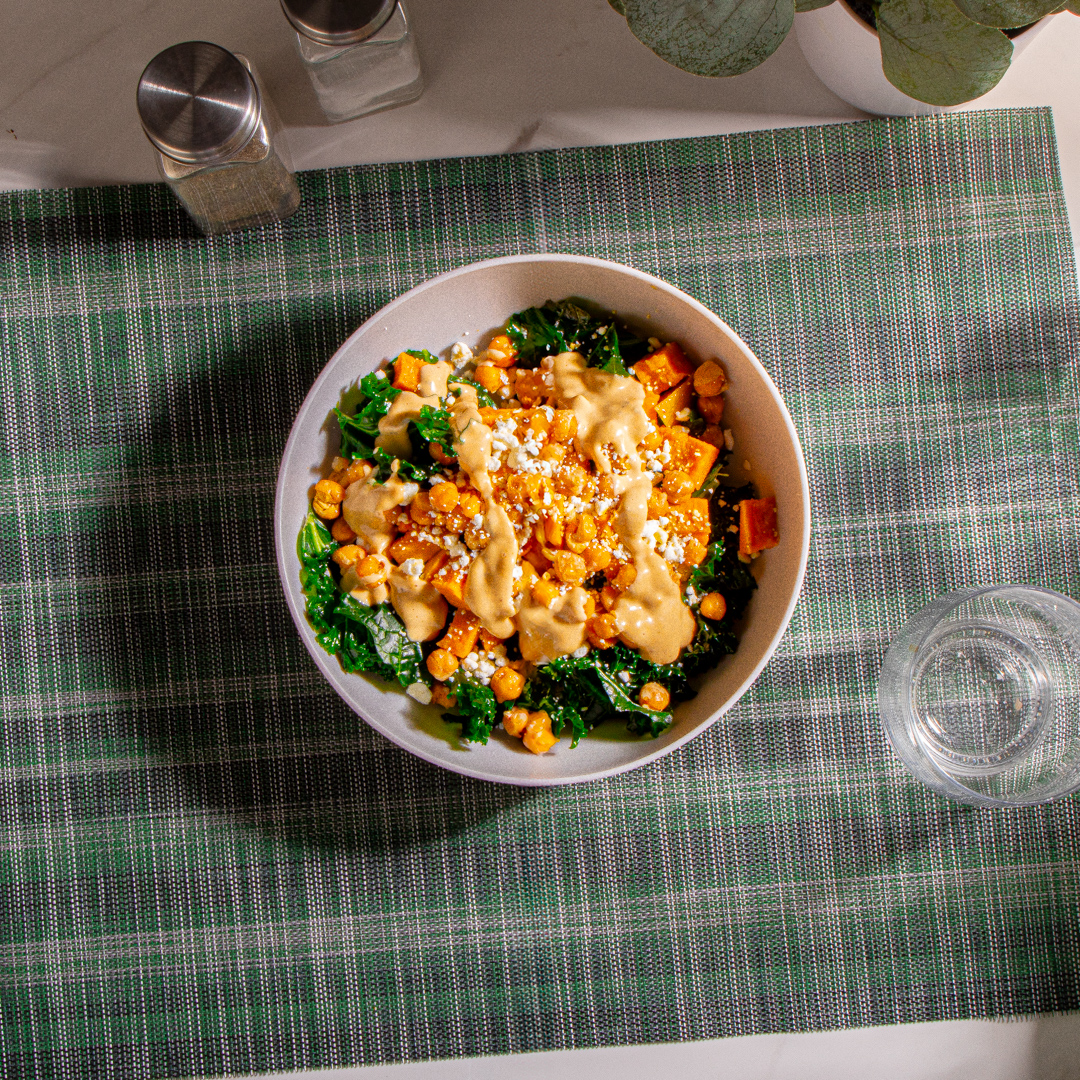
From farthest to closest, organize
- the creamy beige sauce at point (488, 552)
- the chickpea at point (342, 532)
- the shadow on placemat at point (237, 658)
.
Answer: the shadow on placemat at point (237, 658)
the chickpea at point (342, 532)
the creamy beige sauce at point (488, 552)

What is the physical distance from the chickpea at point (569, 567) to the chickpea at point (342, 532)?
29 centimetres

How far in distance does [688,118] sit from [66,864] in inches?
57.0

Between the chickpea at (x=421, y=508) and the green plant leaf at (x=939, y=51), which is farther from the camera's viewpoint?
the chickpea at (x=421, y=508)

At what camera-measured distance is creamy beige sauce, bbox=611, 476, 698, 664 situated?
1.14 metres

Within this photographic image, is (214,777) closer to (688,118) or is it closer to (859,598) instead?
(859,598)

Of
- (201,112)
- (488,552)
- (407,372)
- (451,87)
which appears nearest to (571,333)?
(407,372)

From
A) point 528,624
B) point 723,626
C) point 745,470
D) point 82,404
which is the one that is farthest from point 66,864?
point 745,470

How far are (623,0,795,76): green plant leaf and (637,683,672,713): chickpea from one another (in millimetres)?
747

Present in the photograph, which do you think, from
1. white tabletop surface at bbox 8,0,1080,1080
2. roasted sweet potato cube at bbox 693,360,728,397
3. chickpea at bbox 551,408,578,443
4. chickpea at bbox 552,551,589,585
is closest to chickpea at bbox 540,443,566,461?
chickpea at bbox 551,408,578,443

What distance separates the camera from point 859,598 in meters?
1.35

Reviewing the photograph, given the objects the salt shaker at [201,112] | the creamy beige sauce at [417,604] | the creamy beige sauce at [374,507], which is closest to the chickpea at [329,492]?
the creamy beige sauce at [374,507]

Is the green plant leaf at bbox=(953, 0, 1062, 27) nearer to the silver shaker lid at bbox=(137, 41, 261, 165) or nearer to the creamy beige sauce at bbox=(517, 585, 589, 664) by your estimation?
the creamy beige sauce at bbox=(517, 585, 589, 664)

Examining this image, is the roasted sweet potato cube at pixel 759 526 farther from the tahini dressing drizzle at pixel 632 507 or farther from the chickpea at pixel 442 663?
the chickpea at pixel 442 663

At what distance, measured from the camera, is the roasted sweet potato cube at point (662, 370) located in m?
1.23
